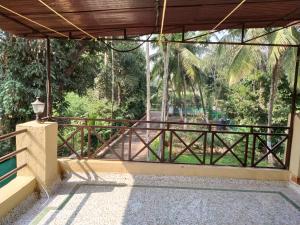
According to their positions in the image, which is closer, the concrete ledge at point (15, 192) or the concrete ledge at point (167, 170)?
the concrete ledge at point (15, 192)

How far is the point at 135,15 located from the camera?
3107 mm

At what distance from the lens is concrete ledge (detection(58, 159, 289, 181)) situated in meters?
4.19

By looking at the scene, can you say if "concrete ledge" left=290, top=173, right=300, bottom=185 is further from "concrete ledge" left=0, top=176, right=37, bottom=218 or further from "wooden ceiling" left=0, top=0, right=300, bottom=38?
"concrete ledge" left=0, top=176, right=37, bottom=218

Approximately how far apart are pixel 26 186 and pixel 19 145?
1.67 ft

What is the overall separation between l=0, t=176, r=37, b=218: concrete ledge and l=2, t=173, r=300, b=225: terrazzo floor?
97 mm

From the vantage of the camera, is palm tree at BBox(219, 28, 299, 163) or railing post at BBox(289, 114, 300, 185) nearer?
railing post at BBox(289, 114, 300, 185)

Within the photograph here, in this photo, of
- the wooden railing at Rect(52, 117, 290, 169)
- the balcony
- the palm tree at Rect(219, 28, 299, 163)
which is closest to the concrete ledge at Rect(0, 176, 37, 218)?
the balcony

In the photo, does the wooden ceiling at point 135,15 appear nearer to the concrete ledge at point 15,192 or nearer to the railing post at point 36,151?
the railing post at point 36,151

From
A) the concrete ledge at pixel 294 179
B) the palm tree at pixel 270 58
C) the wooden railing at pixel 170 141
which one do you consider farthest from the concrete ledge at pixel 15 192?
the palm tree at pixel 270 58

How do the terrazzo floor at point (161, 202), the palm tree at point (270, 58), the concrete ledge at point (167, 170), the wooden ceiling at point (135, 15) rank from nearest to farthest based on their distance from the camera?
the wooden ceiling at point (135, 15) → the terrazzo floor at point (161, 202) → the concrete ledge at point (167, 170) → the palm tree at point (270, 58)

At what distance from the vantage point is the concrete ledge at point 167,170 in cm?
419

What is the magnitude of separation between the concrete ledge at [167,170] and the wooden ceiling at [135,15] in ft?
6.40

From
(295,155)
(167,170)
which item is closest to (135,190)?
(167,170)

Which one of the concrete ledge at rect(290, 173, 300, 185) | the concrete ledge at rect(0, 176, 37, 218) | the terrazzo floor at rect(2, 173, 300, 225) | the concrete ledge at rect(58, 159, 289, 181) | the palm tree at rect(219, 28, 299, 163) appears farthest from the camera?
the palm tree at rect(219, 28, 299, 163)
